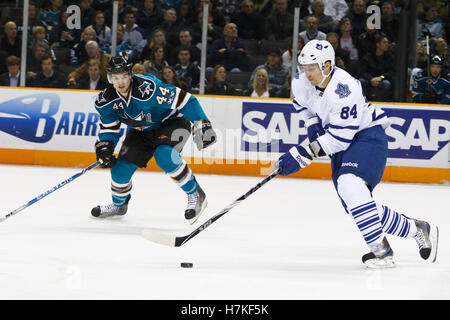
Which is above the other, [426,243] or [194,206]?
[426,243]

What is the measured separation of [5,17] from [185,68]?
2.32 m

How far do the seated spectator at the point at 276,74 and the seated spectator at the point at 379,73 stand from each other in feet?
2.64

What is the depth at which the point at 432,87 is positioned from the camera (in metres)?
7.84

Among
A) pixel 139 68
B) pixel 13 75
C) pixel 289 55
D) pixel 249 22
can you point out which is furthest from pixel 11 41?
pixel 289 55

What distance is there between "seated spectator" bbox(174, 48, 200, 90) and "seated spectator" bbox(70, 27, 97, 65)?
103 cm

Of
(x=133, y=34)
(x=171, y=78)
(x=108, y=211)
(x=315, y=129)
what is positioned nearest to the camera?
(x=315, y=129)

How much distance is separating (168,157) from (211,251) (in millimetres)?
1015

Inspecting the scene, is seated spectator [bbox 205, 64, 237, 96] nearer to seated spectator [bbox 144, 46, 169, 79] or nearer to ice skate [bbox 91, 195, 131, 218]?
seated spectator [bbox 144, 46, 169, 79]

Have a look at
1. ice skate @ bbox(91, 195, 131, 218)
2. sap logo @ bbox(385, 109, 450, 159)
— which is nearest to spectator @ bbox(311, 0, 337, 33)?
sap logo @ bbox(385, 109, 450, 159)

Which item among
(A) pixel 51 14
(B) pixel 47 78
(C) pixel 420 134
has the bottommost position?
(C) pixel 420 134

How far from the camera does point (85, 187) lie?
668 centimetres

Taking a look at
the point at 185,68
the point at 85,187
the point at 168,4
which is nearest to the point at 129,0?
the point at 168,4

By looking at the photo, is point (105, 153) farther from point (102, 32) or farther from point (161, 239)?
point (102, 32)

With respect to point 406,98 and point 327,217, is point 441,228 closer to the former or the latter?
point 327,217
